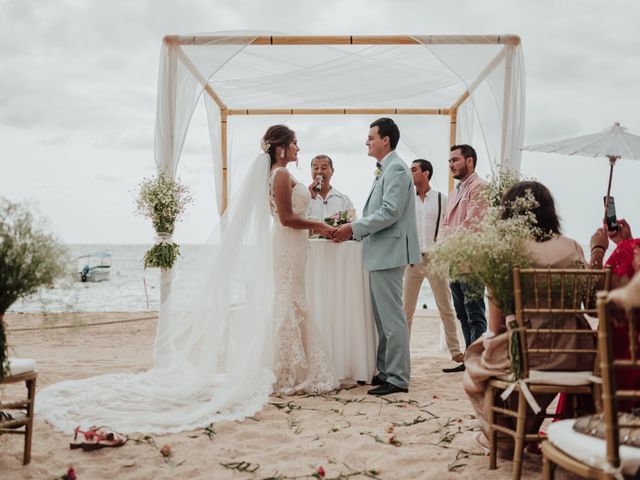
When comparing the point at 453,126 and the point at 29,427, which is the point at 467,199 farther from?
the point at 29,427

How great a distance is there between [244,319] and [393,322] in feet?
4.22

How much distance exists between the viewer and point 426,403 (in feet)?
15.8

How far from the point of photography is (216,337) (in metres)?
4.92

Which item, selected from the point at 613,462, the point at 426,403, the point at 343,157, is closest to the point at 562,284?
the point at 613,462

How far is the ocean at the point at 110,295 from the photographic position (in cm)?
307

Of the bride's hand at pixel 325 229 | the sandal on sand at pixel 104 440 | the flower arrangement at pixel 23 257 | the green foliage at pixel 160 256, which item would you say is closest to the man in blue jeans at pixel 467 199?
the bride's hand at pixel 325 229

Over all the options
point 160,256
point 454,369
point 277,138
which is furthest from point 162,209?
point 454,369

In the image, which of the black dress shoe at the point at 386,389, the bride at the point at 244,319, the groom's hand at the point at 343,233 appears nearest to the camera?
the bride at the point at 244,319

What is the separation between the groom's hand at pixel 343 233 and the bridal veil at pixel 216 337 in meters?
0.60

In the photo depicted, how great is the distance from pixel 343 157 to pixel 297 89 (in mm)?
1510

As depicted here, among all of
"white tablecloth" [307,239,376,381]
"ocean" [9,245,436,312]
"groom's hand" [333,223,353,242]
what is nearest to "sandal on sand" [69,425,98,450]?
"ocean" [9,245,436,312]

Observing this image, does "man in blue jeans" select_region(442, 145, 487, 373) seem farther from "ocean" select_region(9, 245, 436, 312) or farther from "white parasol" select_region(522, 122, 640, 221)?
"ocean" select_region(9, 245, 436, 312)

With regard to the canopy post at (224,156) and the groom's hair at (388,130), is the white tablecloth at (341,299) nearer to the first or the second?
the groom's hair at (388,130)

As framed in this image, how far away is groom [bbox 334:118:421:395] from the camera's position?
16.9ft
